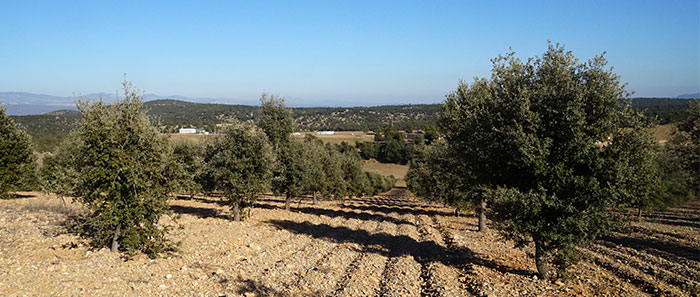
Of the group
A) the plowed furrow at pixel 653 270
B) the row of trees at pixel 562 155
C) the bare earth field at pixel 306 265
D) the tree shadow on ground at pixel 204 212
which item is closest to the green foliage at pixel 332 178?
the tree shadow on ground at pixel 204 212

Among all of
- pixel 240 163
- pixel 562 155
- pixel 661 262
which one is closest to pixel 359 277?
pixel 562 155

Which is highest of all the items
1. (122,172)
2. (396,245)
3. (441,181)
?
(122,172)

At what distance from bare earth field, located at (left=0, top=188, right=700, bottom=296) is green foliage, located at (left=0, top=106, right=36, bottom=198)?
4569 millimetres

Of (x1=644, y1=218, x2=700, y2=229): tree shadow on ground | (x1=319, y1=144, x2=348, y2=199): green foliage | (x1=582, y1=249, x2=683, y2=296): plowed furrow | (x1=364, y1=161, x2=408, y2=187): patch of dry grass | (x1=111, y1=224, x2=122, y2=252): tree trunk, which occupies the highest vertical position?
(x1=111, y1=224, x2=122, y2=252): tree trunk

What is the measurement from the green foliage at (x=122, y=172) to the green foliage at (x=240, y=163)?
788cm

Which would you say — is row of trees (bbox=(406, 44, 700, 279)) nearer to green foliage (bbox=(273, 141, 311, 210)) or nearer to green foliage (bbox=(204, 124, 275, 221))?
green foliage (bbox=(204, 124, 275, 221))

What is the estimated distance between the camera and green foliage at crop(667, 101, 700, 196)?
23875 millimetres

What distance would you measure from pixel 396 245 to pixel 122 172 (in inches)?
501

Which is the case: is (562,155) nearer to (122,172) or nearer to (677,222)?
(122,172)

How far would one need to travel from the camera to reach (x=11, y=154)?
24.7 meters

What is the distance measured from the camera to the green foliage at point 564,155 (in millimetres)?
11773

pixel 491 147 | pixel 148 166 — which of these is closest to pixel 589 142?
pixel 491 147

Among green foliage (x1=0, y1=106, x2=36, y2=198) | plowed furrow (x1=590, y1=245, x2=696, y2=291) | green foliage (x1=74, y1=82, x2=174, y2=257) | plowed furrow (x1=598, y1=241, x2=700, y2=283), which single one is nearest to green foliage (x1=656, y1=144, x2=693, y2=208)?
plowed furrow (x1=598, y1=241, x2=700, y2=283)

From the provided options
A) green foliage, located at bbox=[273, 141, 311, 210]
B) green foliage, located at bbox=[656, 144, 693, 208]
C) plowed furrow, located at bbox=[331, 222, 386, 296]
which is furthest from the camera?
green foliage, located at bbox=[656, 144, 693, 208]
